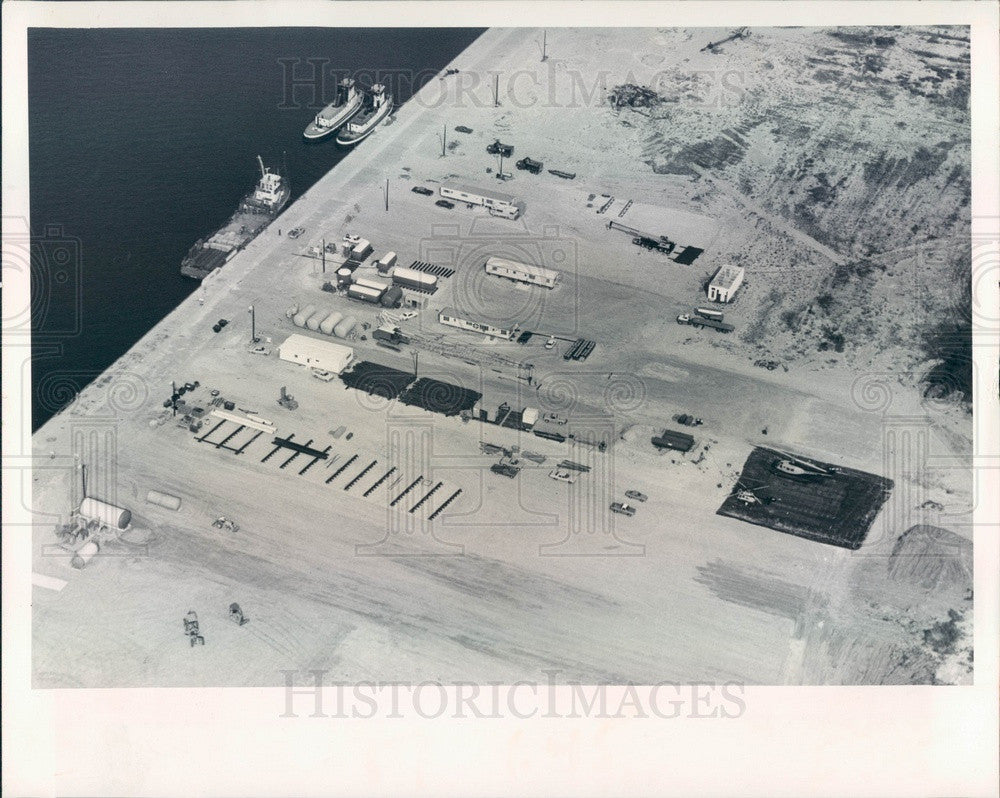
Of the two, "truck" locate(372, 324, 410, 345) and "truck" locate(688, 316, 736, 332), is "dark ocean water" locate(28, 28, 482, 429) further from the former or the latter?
"truck" locate(688, 316, 736, 332)

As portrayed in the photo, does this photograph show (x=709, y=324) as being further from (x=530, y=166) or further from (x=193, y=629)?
(x=193, y=629)

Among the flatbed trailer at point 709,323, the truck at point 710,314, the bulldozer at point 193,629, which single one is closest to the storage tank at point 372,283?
the flatbed trailer at point 709,323

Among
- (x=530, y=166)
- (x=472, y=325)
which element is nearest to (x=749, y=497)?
(x=472, y=325)

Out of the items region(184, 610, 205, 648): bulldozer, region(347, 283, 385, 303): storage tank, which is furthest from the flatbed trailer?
region(184, 610, 205, 648): bulldozer

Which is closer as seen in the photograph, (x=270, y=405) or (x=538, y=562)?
(x=538, y=562)

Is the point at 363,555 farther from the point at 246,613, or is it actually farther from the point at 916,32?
the point at 916,32

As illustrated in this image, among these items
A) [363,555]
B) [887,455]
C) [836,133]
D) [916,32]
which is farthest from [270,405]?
[916,32]
